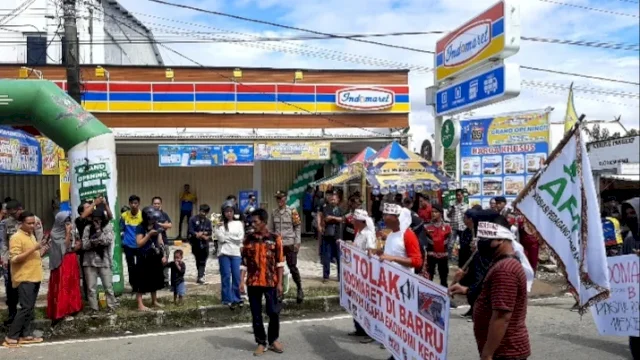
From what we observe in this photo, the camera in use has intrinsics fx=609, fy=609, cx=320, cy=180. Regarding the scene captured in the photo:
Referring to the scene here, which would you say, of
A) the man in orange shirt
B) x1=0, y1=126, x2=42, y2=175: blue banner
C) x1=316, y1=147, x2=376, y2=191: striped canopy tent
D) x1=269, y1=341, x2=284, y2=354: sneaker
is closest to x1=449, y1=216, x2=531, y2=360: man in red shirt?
the man in orange shirt

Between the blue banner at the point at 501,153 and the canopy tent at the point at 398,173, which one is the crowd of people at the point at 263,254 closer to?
the canopy tent at the point at 398,173

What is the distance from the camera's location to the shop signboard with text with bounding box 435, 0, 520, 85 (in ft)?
39.9

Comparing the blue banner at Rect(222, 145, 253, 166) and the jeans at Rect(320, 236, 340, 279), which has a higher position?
the blue banner at Rect(222, 145, 253, 166)

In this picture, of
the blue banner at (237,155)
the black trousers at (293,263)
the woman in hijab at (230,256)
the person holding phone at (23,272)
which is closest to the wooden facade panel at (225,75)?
the blue banner at (237,155)

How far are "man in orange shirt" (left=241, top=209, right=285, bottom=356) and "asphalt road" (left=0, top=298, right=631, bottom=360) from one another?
370mm

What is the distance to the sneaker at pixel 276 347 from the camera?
6.91 metres

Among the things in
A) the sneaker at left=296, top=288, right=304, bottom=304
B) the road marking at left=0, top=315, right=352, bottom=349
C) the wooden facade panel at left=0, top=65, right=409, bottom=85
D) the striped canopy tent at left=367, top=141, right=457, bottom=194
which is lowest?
the road marking at left=0, top=315, right=352, bottom=349

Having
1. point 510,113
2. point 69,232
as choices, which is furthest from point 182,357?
point 510,113

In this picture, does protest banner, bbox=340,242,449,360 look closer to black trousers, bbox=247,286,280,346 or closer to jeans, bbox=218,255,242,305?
black trousers, bbox=247,286,280,346

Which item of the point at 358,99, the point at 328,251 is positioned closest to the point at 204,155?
the point at 358,99

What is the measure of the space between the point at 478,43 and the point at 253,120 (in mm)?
7345

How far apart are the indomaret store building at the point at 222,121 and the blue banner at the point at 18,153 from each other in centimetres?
231

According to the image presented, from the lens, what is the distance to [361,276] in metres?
6.79

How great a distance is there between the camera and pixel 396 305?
5680 mm
